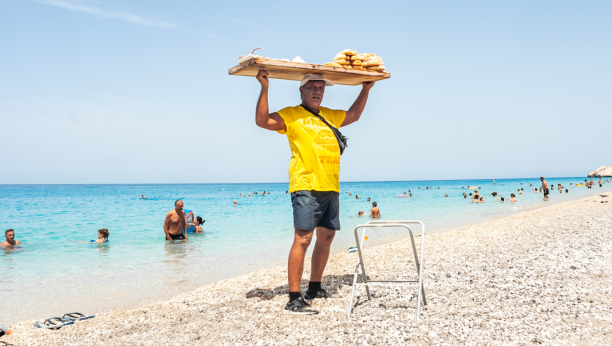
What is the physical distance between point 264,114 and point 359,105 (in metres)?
1.33

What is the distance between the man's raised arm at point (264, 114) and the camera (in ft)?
12.4

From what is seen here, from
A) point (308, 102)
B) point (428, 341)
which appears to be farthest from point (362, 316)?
point (308, 102)

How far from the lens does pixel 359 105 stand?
4.67 meters

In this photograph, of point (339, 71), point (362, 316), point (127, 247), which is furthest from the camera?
point (127, 247)

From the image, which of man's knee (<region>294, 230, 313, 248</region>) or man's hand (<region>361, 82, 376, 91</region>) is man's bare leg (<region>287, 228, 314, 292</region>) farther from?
man's hand (<region>361, 82, 376, 91</region>)

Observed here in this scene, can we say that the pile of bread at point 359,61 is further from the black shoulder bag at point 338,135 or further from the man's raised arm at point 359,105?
the black shoulder bag at point 338,135

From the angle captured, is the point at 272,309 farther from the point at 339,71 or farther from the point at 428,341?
the point at 339,71

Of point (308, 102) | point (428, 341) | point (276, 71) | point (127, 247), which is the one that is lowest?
point (127, 247)

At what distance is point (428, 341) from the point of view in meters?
3.01

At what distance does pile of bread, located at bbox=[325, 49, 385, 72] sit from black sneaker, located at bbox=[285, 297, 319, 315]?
237 centimetres

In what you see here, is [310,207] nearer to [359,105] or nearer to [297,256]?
[297,256]

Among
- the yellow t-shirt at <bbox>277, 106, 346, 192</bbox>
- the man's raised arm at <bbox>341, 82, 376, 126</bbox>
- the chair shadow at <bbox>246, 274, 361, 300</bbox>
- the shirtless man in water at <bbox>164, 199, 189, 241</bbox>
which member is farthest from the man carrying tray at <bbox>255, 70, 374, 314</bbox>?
the shirtless man in water at <bbox>164, 199, 189, 241</bbox>

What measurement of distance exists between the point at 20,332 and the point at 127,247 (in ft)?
26.9

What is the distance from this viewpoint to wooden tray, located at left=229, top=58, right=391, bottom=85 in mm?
3729
